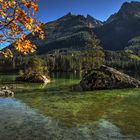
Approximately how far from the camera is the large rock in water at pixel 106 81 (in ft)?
163

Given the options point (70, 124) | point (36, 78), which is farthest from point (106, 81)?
point (36, 78)

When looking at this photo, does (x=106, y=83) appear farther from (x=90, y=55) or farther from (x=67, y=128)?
(x=90, y=55)

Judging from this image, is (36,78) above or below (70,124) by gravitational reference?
above

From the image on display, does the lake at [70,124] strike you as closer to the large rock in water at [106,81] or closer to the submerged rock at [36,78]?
the large rock in water at [106,81]

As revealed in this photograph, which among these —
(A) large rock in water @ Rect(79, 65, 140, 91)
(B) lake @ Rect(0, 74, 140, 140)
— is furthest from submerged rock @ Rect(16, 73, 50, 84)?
(B) lake @ Rect(0, 74, 140, 140)

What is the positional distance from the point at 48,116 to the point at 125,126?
6540 millimetres

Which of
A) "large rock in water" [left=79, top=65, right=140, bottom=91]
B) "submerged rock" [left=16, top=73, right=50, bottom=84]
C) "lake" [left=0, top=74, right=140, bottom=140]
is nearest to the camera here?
"lake" [left=0, top=74, right=140, bottom=140]

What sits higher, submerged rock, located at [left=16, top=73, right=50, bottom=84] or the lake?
submerged rock, located at [left=16, top=73, right=50, bottom=84]

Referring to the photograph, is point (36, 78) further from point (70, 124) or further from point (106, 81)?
point (70, 124)

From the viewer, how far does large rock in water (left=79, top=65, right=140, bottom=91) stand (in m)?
49.8

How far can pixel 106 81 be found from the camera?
5038 cm

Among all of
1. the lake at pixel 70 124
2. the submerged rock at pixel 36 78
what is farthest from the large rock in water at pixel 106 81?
the submerged rock at pixel 36 78

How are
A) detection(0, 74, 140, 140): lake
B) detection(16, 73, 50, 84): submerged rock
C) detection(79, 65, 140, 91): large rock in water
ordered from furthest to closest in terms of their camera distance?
detection(16, 73, 50, 84): submerged rock
detection(79, 65, 140, 91): large rock in water
detection(0, 74, 140, 140): lake

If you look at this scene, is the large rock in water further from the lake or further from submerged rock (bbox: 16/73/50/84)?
submerged rock (bbox: 16/73/50/84)
